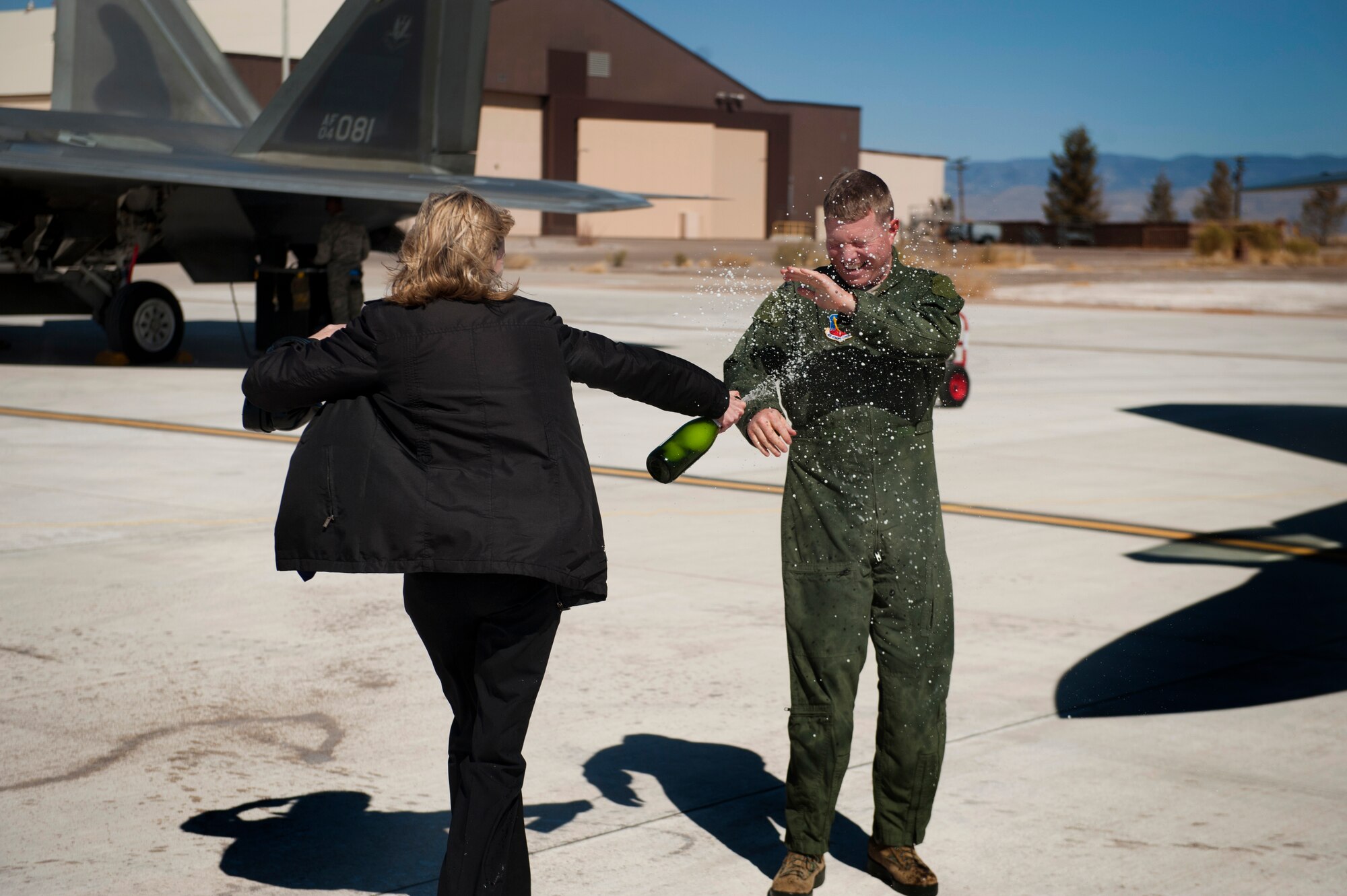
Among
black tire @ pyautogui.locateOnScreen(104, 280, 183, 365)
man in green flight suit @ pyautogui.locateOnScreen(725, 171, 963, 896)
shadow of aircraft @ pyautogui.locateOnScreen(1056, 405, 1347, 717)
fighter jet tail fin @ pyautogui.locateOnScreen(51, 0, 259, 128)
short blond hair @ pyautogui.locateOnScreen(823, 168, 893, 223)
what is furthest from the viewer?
fighter jet tail fin @ pyautogui.locateOnScreen(51, 0, 259, 128)

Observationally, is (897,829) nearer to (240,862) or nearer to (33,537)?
(240,862)

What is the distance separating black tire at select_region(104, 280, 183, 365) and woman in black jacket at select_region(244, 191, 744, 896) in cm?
1692

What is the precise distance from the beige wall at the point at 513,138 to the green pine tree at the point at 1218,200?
6956cm

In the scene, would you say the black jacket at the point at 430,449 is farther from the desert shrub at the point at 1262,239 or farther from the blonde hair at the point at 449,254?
the desert shrub at the point at 1262,239

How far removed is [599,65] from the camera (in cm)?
8238

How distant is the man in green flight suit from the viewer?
4004 mm

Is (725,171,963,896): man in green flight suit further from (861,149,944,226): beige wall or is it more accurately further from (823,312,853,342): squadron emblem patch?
(861,149,944,226): beige wall

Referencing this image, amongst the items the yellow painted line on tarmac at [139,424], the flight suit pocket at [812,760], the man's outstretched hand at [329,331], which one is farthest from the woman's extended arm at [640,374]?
the yellow painted line on tarmac at [139,424]

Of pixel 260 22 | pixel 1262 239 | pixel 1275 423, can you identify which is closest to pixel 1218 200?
pixel 1262 239

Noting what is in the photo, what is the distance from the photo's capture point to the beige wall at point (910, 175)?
335 feet

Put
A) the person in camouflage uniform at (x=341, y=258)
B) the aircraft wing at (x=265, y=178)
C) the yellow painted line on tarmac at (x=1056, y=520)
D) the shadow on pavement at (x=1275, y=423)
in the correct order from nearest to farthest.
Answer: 1. the yellow painted line on tarmac at (x=1056, y=520)
2. the shadow on pavement at (x=1275, y=423)
3. the aircraft wing at (x=265, y=178)
4. the person in camouflage uniform at (x=341, y=258)

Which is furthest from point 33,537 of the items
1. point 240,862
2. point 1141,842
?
point 1141,842

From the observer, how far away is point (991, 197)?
446 centimetres

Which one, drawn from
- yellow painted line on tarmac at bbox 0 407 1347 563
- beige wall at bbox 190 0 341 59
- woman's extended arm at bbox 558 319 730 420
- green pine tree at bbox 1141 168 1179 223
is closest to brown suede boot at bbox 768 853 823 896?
woman's extended arm at bbox 558 319 730 420
